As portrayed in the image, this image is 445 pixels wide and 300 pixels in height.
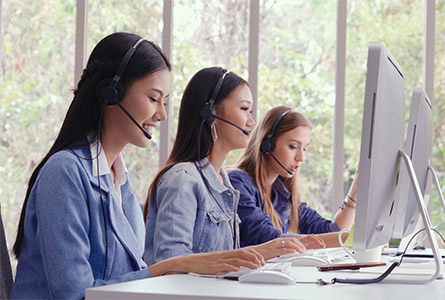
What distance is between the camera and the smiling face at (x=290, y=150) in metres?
2.78

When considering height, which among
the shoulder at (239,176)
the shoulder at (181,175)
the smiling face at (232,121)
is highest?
the smiling face at (232,121)

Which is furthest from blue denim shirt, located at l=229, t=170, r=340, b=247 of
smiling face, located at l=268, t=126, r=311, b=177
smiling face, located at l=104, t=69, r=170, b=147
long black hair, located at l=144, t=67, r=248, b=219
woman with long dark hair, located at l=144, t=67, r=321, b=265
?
smiling face, located at l=104, t=69, r=170, b=147

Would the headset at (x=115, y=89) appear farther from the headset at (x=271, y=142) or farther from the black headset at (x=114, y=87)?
the headset at (x=271, y=142)

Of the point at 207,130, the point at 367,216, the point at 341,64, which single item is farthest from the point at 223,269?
the point at 341,64

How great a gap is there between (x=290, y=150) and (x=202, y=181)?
0.88m

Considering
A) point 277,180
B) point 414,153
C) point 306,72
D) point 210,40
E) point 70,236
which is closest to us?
point 70,236

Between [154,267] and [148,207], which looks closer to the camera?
[154,267]

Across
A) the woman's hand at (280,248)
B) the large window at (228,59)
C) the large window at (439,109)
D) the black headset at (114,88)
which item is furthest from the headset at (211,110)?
the large window at (439,109)

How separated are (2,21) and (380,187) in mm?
3505

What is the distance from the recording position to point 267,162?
9.19 feet

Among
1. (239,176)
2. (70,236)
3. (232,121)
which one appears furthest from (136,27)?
(70,236)

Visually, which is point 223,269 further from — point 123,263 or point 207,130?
point 207,130

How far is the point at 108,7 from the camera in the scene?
396 centimetres

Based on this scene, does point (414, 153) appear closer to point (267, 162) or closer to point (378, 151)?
point (378, 151)
